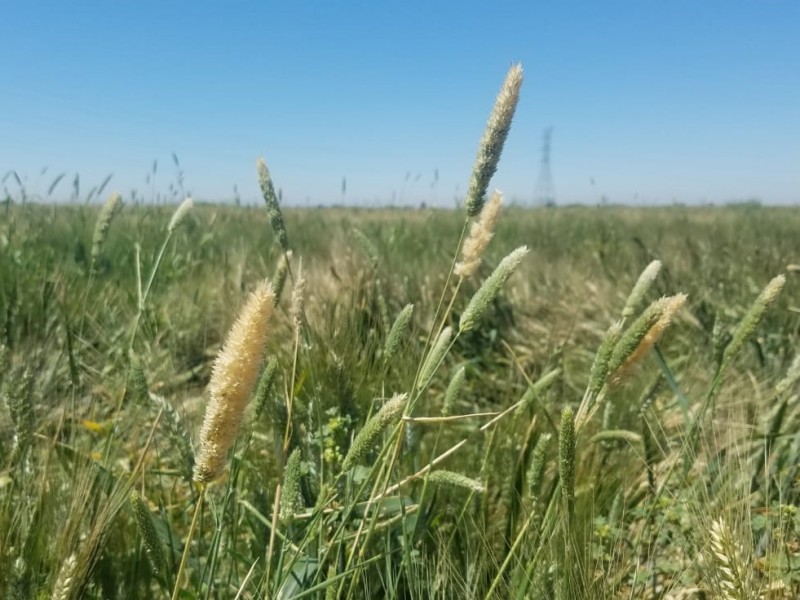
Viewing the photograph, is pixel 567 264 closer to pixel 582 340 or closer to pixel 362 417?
pixel 582 340

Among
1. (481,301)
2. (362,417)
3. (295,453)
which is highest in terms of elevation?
(481,301)

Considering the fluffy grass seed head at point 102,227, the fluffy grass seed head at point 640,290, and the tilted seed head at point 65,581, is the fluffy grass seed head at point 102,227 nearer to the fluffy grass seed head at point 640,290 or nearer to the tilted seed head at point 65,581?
the tilted seed head at point 65,581

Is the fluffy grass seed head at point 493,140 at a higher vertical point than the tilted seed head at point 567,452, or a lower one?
higher

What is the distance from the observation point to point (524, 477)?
1.46 metres

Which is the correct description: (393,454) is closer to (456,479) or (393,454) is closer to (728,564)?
(456,479)

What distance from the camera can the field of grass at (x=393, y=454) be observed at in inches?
35.7

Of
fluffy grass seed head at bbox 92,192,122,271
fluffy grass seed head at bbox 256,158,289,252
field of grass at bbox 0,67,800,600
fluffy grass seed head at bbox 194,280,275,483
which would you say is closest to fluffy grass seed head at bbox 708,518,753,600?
field of grass at bbox 0,67,800,600

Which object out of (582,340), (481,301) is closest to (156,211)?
(582,340)

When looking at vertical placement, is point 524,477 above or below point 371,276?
below

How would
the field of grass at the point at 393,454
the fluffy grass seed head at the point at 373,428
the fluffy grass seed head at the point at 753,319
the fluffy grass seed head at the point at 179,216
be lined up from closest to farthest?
the fluffy grass seed head at the point at 373,428, the field of grass at the point at 393,454, the fluffy grass seed head at the point at 753,319, the fluffy grass seed head at the point at 179,216

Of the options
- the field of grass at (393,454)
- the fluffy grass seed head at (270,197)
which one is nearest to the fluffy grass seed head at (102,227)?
the field of grass at (393,454)

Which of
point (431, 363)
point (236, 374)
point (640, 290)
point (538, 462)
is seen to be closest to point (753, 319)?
point (640, 290)

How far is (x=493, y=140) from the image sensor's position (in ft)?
2.98

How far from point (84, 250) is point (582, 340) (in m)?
2.85
